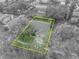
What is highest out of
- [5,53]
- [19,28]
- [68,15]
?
[68,15]

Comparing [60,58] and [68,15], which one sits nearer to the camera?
[60,58]

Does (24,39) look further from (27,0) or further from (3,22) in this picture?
(27,0)

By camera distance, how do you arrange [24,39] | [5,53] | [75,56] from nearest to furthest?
[75,56] → [5,53] → [24,39]

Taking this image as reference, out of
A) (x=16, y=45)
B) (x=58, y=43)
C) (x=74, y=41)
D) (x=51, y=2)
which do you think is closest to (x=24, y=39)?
(x=16, y=45)

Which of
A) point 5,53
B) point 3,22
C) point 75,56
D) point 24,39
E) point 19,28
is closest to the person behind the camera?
point 75,56

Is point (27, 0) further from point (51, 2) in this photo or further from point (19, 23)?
point (19, 23)

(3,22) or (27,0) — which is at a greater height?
(27,0)
